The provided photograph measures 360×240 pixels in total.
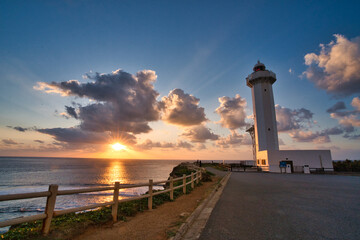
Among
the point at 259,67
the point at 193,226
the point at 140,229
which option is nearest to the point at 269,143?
the point at 259,67

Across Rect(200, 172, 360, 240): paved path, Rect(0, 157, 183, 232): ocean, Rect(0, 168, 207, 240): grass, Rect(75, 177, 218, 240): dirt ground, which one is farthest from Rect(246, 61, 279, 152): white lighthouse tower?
Rect(75, 177, 218, 240): dirt ground

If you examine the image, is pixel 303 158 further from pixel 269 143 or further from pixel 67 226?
pixel 67 226

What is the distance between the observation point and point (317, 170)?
28375 millimetres

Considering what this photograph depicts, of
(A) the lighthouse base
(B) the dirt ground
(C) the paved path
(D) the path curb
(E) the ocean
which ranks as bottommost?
(E) the ocean

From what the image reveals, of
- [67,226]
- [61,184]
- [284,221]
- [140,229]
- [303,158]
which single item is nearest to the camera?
[67,226]

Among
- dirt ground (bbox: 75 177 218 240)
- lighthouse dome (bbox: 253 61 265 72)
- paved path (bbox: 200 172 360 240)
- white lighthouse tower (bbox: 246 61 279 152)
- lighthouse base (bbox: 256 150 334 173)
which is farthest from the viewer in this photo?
lighthouse dome (bbox: 253 61 265 72)

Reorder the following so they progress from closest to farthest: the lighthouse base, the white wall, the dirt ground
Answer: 1. the dirt ground
2. the lighthouse base
3. the white wall

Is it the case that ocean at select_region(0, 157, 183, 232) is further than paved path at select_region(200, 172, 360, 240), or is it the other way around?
ocean at select_region(0, 157, 183, 232)

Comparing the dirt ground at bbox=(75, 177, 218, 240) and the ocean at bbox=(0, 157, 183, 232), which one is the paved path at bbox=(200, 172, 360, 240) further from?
the ocean at bbox=(0, 157, 183, 232)

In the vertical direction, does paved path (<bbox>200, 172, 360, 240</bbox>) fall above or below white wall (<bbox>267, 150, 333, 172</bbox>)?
below

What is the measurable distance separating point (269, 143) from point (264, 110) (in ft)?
21.3

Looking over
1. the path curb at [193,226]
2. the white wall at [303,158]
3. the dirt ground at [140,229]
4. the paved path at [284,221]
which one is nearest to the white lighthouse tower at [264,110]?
the white wall at [303,158]

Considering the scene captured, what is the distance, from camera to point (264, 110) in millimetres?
35844

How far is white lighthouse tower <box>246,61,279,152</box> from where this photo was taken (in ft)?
114
